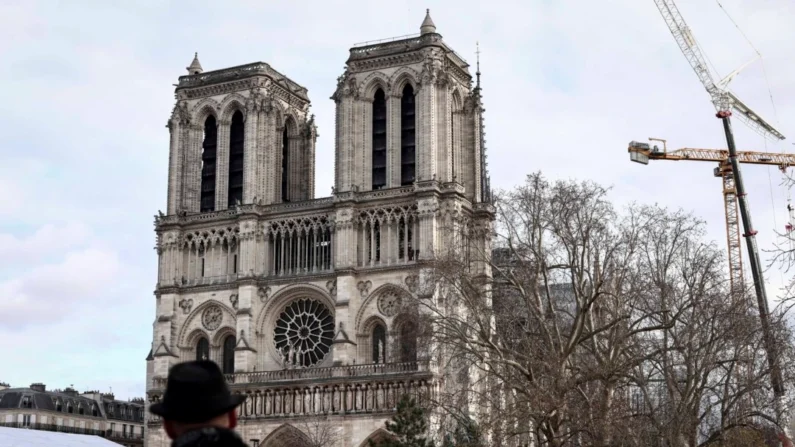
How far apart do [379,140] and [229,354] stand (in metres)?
12.7

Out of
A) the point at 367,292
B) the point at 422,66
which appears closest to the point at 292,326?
the point at 367,292

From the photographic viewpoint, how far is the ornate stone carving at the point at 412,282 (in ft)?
176

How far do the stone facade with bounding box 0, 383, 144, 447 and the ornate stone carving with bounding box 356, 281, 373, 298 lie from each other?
25604 millimetres

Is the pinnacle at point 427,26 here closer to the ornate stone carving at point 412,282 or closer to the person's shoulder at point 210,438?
the ornate stone carving at point 412,282

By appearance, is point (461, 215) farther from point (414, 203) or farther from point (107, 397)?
point (107, 397)

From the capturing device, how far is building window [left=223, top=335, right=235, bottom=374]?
59.4 meters

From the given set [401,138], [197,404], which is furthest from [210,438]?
[401,138]

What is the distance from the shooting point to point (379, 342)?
2190 inches

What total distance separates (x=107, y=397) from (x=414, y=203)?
36.8 metres

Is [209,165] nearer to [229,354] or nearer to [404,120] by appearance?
[229,354]

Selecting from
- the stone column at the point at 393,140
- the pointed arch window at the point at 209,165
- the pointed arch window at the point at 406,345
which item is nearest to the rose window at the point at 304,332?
the pointed arch window at the point at 406,345

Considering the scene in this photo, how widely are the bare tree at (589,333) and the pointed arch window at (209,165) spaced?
2419cm

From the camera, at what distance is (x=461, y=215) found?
2210 inches

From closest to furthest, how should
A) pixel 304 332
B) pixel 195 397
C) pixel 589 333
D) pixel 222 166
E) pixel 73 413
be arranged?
pixel 195 397
pixel 589 333
pixel 304 332
pixel 222 166
pixel 73 413
